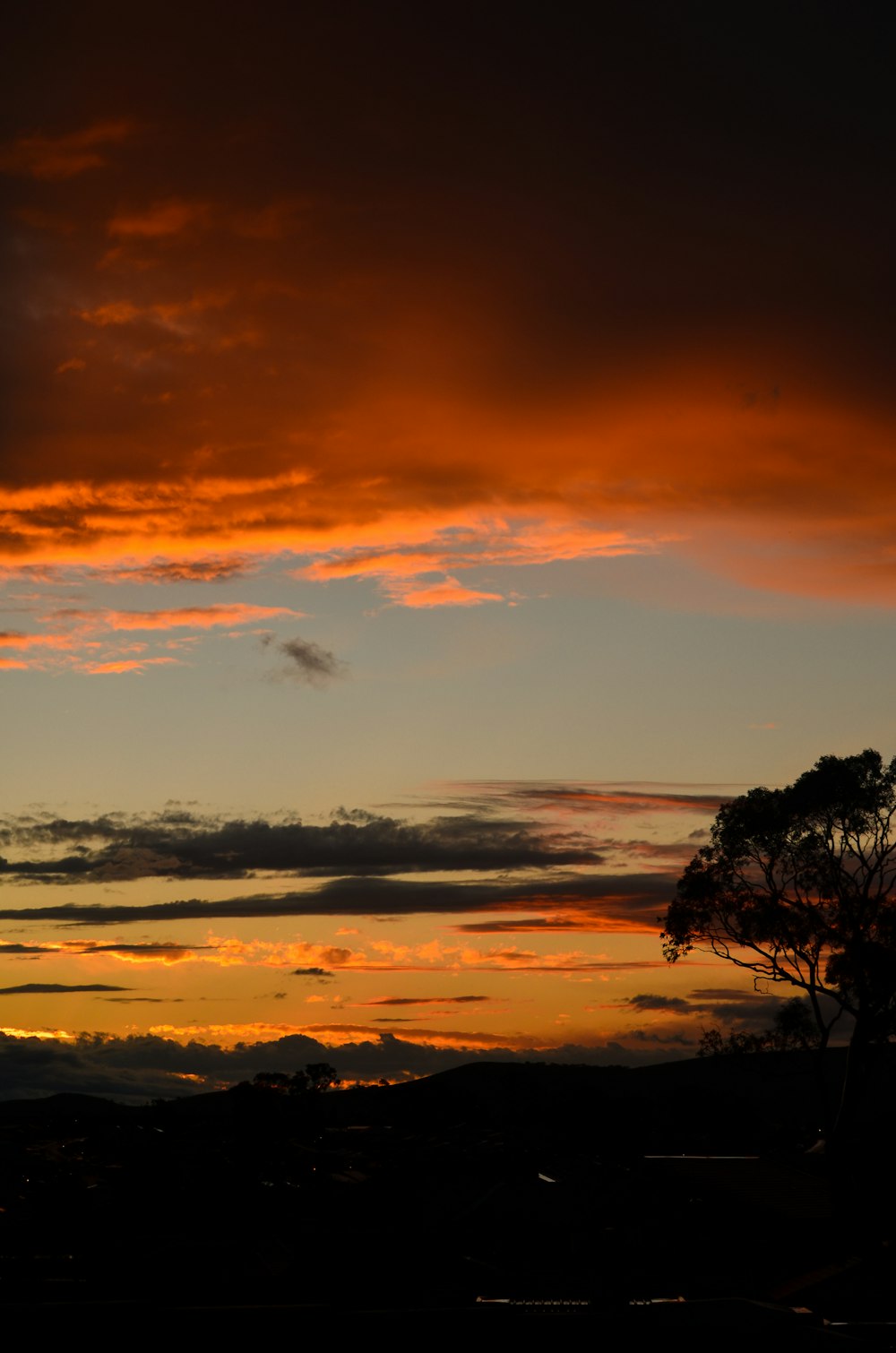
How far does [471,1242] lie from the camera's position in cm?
4991

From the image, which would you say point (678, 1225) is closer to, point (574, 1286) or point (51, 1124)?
point (574, 1286)

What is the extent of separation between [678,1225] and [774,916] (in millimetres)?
12922

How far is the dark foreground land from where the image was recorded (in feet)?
67.9

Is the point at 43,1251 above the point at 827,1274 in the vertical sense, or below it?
below

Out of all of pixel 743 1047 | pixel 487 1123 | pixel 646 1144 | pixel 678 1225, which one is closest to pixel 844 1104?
pixel 743 1047

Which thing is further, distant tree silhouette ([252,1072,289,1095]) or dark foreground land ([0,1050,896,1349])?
distant tree silhouette ([252,1072,289,1095])

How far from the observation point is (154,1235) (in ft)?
171

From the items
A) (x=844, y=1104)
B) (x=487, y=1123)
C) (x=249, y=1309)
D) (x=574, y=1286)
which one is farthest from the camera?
(x=487, y=1123)

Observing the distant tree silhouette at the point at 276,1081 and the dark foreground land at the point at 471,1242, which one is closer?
the dark foreground land at the point at 471,1242

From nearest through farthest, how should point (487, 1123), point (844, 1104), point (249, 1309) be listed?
point (249, 1309) < point (844, 1104) < point (487, 1123)

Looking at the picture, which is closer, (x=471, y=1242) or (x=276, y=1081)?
(x=471, y=1242)

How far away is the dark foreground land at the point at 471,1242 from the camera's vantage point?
2070 centimetres

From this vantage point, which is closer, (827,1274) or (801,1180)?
(827,1274)

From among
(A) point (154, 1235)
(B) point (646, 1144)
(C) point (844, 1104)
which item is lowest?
(B) point (646, 1144)
